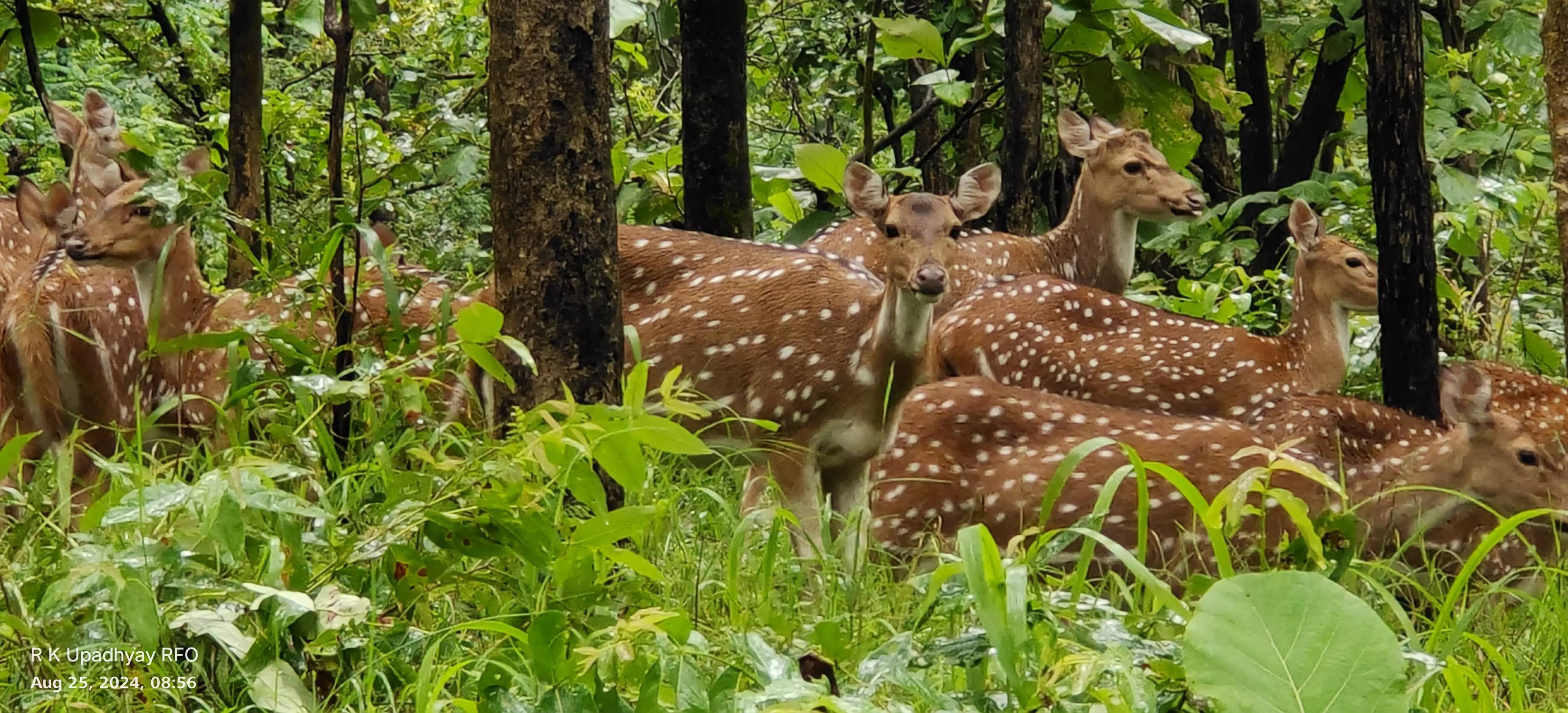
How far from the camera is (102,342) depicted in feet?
18.3

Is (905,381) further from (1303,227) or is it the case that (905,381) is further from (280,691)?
(280,691)

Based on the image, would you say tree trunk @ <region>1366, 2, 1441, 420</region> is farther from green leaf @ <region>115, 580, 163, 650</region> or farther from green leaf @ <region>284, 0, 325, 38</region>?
green leaf @ <region>115, 580, 163, 650</region>

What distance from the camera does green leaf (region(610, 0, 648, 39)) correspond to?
18.0 feet

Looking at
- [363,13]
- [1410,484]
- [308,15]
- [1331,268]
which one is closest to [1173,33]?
[1331,268]

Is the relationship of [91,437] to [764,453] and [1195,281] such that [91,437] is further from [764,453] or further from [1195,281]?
[1195,281]

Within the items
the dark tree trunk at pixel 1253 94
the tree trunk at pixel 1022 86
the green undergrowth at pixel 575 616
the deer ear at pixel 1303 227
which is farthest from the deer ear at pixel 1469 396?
the dark tree trunk at pixel 1253 94

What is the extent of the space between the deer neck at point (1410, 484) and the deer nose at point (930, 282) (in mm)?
1326

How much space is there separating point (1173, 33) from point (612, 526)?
468 centimetres

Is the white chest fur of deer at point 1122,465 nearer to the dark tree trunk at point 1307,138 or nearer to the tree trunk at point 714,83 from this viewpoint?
the tree trunk at point 714,83

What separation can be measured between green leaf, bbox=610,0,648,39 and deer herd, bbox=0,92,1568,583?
2.45ft

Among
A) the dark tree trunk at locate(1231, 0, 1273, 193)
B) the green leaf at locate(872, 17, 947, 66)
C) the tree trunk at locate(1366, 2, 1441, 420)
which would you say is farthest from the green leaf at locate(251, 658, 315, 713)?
the dark tree trunk at locate(1231, 0, 1273, 193)

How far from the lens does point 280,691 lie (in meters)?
2.69

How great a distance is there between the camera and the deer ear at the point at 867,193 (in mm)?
5871

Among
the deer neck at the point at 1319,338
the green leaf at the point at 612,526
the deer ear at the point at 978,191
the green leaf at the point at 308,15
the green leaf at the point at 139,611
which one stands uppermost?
the green leaf at the point at 308,15
